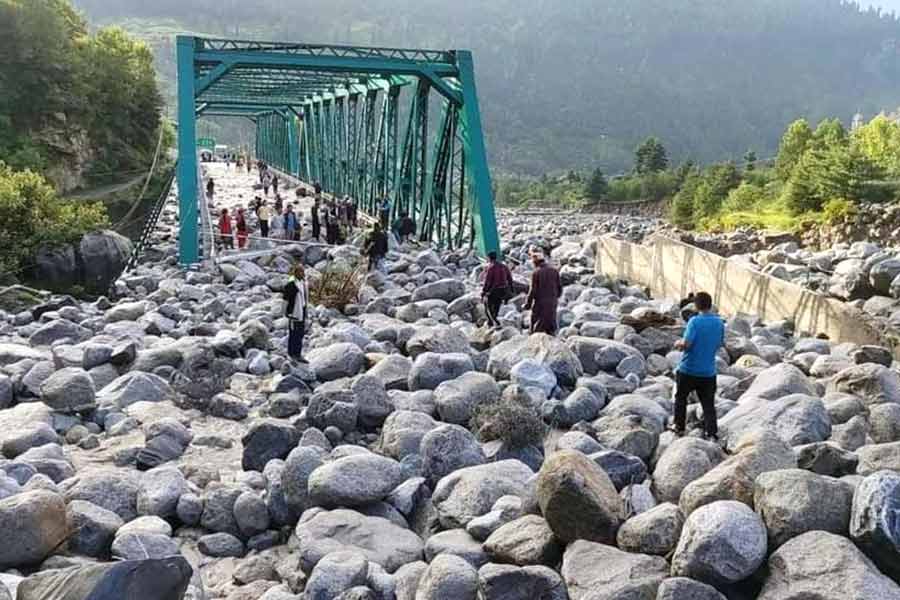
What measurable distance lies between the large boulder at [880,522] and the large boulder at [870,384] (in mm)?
4048

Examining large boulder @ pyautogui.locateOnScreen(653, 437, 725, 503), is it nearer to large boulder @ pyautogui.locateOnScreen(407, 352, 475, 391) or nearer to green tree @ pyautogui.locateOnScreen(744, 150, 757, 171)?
large boulder @ pyautogui.locateOnScreen(407, 352, 475, 391)

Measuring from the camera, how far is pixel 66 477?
21.9 ft

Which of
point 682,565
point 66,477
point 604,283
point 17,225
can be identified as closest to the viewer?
point 682,565

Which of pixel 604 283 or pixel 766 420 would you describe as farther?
pixel 604 283

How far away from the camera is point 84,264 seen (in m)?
17.8

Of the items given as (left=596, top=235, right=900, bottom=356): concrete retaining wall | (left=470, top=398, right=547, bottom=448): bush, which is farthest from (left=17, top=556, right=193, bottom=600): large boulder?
(left=596, top=235, right=900, bottom=356): concrete retaining wall

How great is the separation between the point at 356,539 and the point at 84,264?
47.3 ft

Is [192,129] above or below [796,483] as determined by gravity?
above

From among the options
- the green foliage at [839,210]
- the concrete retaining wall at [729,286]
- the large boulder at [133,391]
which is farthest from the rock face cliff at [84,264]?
the green foliage at [839,210]

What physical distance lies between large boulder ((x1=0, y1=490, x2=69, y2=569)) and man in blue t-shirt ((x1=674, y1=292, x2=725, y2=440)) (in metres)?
5.08

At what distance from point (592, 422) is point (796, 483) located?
3.12 m

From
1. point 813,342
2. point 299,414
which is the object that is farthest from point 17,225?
point 813,342

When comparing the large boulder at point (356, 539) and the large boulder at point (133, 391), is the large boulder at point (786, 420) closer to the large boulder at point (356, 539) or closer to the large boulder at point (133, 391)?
the large boulder at point (356, 539)

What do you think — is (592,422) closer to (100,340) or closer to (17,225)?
(100,340)
